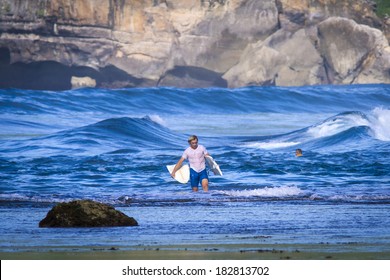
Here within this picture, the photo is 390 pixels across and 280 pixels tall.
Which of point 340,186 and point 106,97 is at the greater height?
point 340,186

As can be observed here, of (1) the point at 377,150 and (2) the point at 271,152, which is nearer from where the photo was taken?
(1) the point at 377,150

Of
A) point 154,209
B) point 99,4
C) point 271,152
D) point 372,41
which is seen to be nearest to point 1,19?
point 99,4

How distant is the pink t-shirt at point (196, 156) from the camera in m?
14.3

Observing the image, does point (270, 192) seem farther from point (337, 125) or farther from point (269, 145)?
point (337, 125)

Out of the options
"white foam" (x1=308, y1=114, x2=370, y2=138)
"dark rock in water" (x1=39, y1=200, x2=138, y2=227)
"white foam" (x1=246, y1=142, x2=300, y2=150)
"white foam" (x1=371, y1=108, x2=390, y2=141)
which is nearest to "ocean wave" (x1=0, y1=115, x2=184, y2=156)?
"white foam" (x1=246, y1=142, x2=300, y2=150)

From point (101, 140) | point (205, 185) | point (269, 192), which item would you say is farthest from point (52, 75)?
point (269, 192)

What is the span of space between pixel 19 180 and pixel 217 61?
5140 centimetres

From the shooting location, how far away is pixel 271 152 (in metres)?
22.4

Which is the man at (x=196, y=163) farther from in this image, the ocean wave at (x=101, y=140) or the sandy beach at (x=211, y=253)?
the ocean wave at (x=101, y=140)

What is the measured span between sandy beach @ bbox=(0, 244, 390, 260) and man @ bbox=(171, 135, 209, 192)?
5.90m

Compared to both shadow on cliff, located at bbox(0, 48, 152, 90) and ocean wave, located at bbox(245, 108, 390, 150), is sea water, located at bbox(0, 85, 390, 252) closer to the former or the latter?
ocean wave, located at bbox(245, 108, 390, 150)

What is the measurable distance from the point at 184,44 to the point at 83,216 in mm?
57788
